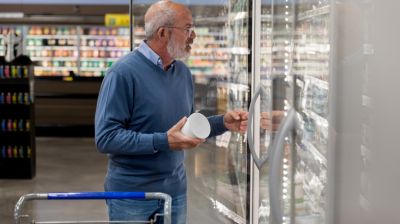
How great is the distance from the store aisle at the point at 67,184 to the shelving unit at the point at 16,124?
0.67 feet

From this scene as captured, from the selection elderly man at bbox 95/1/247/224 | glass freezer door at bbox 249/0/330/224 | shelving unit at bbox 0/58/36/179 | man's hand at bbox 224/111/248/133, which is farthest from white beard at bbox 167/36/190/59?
shelving unit at bbox 0/58/36/179


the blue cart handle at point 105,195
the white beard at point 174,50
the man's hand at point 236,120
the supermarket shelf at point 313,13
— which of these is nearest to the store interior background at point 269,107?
the supermarket shelf at point 313,13

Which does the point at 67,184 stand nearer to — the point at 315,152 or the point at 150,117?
the point at 150,117

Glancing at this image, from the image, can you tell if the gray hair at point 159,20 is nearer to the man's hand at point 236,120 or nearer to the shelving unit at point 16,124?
the man's hand at point 236,120

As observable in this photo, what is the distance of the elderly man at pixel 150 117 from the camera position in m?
2.96

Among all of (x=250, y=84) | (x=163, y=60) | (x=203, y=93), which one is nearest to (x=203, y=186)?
(x=203, y=93)

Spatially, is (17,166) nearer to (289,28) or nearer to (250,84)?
(250,84)

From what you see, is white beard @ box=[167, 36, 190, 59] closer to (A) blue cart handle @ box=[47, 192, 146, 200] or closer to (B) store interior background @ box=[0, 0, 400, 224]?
(B) store interior background @ box=[0, 0, 400, 224]

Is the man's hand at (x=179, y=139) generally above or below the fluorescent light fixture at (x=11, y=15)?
below

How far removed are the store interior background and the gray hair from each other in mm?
450

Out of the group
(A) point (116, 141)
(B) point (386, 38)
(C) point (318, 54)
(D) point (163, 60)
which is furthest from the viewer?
(D) point (163, 60)

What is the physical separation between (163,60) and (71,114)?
10731 mm

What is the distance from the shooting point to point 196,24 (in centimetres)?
648

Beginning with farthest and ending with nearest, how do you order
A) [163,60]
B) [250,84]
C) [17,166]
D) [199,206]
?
[17,166]
[199,206]
[250,84]
[163,60]
